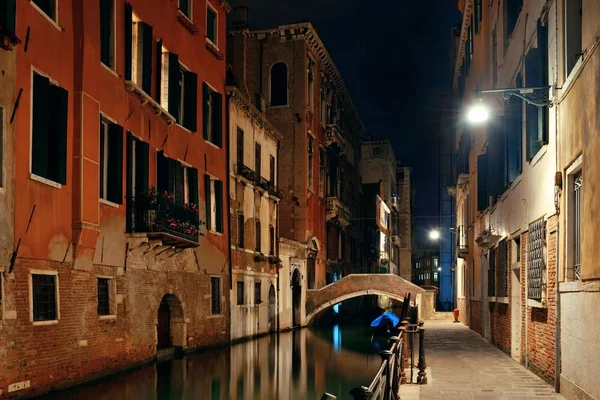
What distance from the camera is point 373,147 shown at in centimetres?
5972

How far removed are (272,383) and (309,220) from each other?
59.1 feet

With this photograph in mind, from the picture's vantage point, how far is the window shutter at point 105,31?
13.7m

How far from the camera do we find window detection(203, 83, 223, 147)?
2023cm

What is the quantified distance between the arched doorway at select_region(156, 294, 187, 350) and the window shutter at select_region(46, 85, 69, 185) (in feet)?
21.4

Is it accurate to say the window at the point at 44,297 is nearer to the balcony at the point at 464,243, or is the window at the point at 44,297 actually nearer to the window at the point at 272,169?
the window at the point at 272,169

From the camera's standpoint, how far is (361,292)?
1271 inches

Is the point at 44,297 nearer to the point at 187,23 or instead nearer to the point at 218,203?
the point at 218,203

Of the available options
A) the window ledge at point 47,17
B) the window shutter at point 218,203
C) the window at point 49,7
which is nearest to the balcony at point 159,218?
the window shutter at point 218,203

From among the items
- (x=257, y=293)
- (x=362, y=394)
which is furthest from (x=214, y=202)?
(x=362, y=394)

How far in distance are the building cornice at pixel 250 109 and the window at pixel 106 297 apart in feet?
30.7

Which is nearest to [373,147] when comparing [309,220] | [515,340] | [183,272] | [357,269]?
[357,269]

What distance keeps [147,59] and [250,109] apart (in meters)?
8.61

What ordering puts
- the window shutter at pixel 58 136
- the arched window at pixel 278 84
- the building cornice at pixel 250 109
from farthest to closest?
the arched window at pixel 278 84, the building cornice at pixel 250 109, the window shutter at pixel 58 136

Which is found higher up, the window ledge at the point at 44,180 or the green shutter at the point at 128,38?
the green shutter at the point at 128,38
